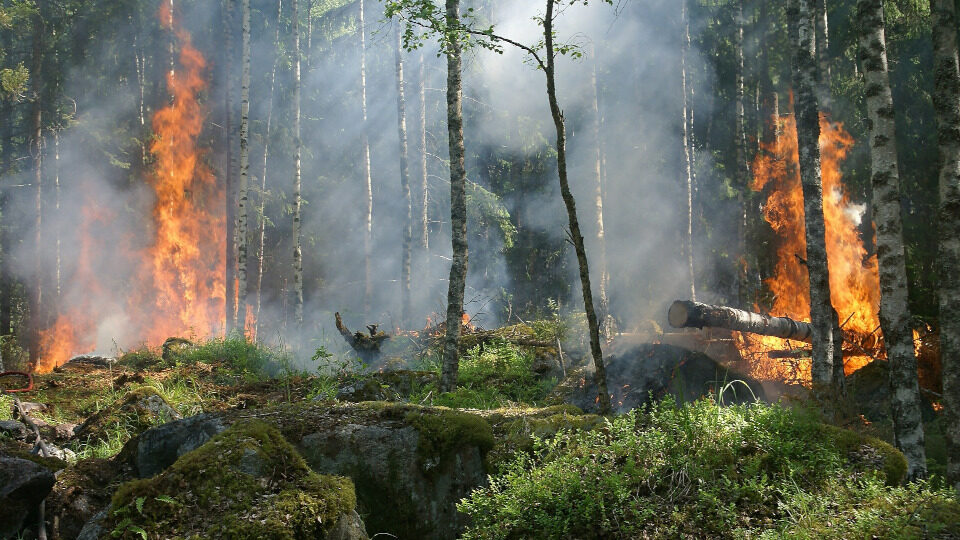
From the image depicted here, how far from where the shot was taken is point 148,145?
23938 mm

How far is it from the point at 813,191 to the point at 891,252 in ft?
9.54

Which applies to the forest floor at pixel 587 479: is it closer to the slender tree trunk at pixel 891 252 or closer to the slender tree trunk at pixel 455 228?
the slender tree trunk at pixel 891 252

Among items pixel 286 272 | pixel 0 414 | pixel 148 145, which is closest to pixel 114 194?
pixel 148 145

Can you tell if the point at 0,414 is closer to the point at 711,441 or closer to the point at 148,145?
the point at 711,441

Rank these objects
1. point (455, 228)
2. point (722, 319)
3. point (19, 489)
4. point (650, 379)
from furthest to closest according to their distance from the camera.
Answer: point (722, 319), point (650, 379), point (455, 228), point (19, 489)

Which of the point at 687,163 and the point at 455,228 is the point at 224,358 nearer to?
the point at 455,228

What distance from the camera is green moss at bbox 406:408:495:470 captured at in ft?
15.9

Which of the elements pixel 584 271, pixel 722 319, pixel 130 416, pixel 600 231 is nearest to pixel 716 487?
pixel 584 271

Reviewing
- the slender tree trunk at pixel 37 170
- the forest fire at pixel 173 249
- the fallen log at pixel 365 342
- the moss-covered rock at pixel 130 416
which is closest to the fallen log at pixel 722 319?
the fallen log at pixel 365 342

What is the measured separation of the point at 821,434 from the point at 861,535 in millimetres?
1190

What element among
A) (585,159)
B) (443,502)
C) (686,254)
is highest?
(585,159)

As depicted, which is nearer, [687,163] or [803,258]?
[803,258]

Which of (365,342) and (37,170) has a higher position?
(37,170)

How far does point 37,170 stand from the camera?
66.4ft
